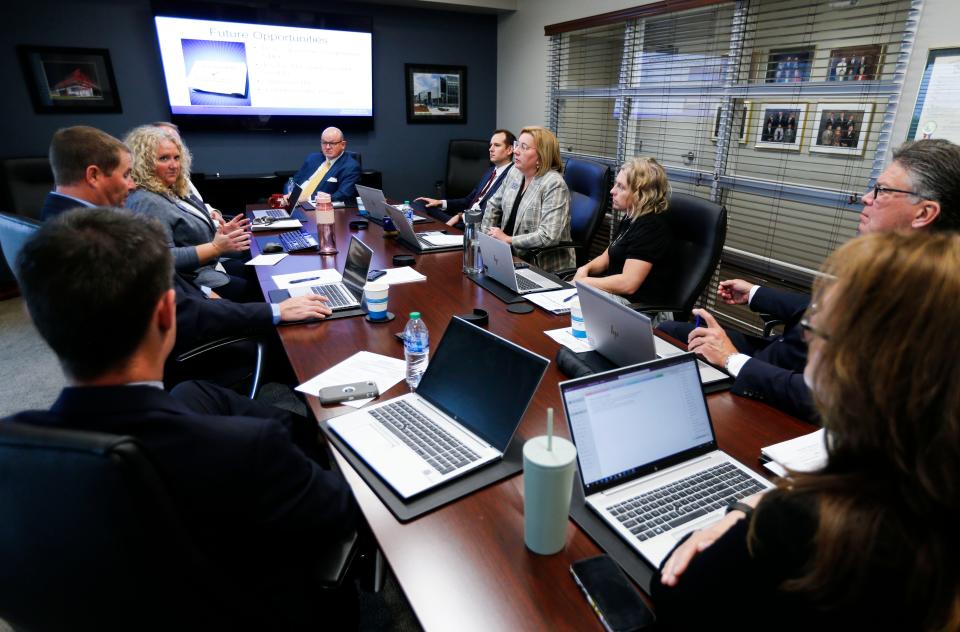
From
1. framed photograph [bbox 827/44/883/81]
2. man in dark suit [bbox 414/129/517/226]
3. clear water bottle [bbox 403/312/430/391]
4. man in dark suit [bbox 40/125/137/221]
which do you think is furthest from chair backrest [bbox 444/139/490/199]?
clear water bottle [bbox 403/312/430/391]

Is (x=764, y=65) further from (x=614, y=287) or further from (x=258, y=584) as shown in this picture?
(x=258, y=584)

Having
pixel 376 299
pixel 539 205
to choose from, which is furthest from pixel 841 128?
pixel 376 299

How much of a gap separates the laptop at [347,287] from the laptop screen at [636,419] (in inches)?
48.0

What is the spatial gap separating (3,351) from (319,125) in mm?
3074

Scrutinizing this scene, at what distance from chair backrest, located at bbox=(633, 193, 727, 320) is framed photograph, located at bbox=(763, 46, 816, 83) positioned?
1080 mm

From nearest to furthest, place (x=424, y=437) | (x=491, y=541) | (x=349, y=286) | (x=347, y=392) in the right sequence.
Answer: (x=491, y=541) → (x=424, y=437) → (x=347, y=392) → (x=349, y=286)

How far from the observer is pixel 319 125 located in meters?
5.10

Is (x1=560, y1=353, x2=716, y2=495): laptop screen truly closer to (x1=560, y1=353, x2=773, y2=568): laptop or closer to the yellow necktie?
(x1=560, y1=353, x2=773, y2=568): laptop

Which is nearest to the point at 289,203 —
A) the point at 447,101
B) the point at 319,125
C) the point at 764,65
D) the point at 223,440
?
the point at 319,125

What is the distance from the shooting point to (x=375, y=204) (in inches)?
132

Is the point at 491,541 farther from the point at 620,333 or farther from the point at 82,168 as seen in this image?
the point at 82,168

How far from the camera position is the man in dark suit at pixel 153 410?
2.45 feet

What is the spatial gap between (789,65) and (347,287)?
256 centimetres

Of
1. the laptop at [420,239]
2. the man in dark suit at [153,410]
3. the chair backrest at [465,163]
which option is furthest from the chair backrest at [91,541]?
the chair backrest at [465,163]
